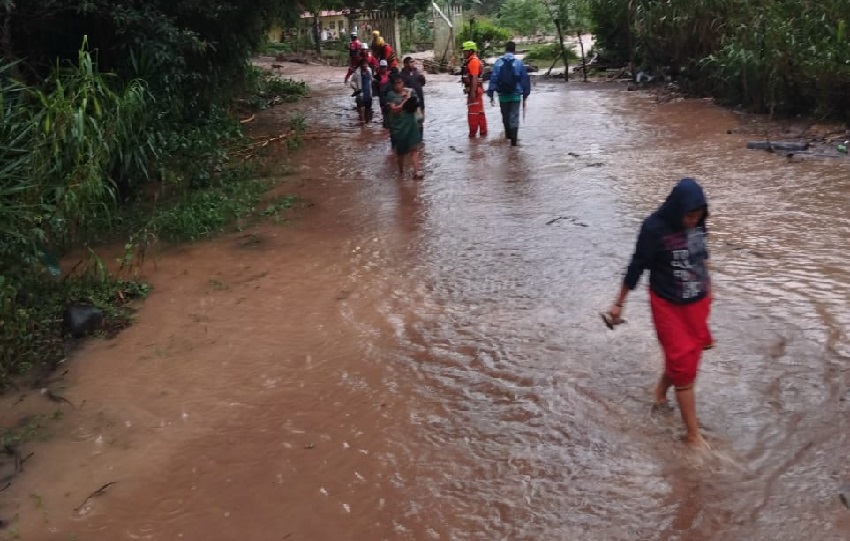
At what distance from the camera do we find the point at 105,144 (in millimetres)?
6559

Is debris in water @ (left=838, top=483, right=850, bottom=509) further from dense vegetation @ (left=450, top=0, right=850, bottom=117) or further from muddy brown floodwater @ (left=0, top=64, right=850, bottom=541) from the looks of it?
dense vegetation @ (left=450, top=0, right=850, bottom=117)

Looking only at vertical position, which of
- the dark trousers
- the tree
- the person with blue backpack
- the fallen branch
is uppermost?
the tree

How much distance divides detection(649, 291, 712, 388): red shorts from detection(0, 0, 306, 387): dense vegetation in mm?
4260

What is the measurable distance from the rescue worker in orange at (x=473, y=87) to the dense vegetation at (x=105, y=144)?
3318 millimetres

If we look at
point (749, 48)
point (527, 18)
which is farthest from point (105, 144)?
point (527, 18)

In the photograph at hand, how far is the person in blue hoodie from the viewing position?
3.88 m

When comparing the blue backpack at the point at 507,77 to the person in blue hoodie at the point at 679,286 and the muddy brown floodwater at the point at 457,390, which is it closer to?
the muddy brown floodwater at the point at 457,390

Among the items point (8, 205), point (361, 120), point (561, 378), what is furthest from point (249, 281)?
point (361, 120)

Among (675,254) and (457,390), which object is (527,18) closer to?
(457,390)

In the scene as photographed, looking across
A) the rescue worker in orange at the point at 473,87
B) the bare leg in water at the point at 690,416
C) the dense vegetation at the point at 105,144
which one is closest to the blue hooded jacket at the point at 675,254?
the bare leg in water at the point at 690,416

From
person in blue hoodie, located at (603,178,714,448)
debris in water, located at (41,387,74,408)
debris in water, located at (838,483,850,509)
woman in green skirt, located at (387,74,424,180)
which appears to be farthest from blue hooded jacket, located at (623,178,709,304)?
woman in green skirt, located at (387,74,424,180)

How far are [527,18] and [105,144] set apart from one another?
29.4 meters

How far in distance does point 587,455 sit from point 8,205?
4.40 meters

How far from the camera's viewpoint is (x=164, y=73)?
29.4 feet
